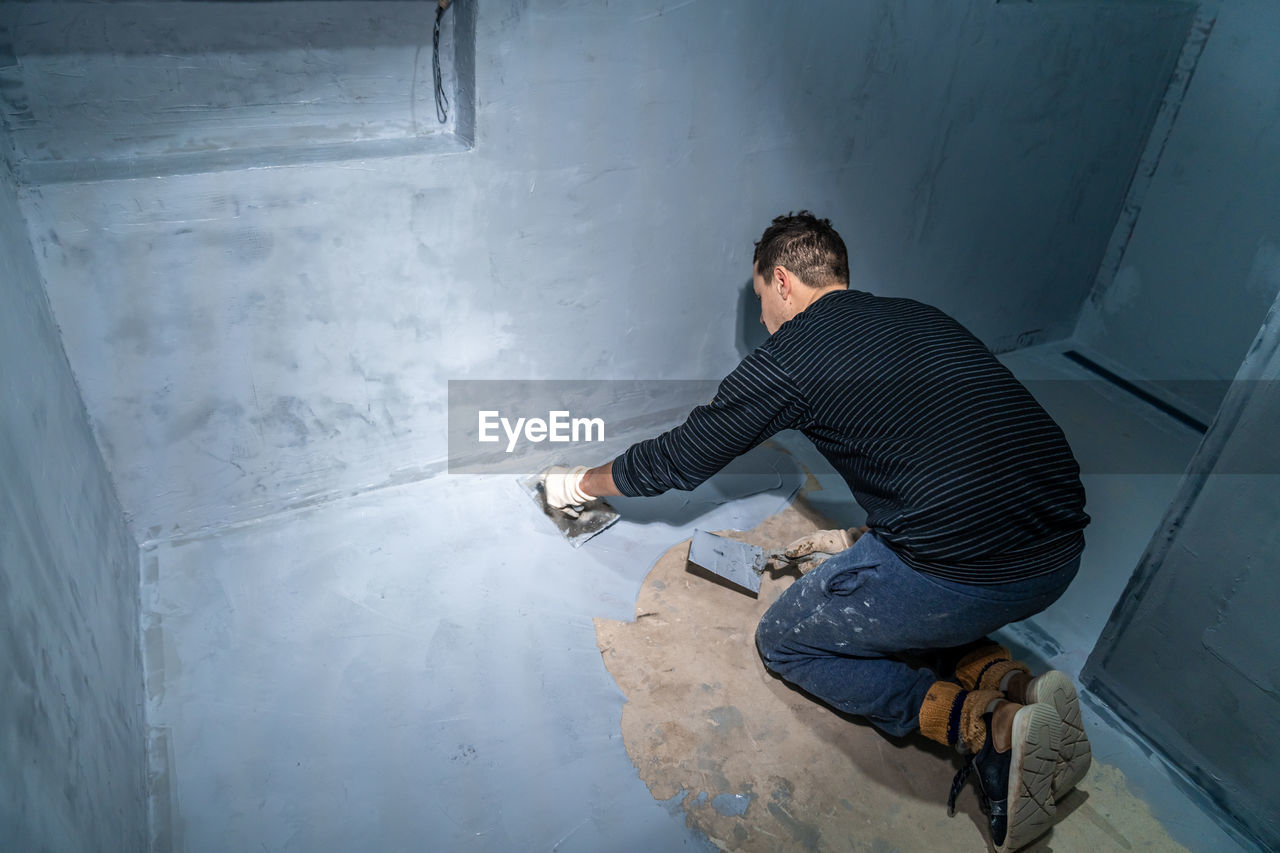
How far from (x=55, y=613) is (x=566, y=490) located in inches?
46.0

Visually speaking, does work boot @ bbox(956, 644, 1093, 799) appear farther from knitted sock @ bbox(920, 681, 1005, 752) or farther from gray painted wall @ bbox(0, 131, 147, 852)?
gray painted wall @ bbox(0, 131, 147, 852)

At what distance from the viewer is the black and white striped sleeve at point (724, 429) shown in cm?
173

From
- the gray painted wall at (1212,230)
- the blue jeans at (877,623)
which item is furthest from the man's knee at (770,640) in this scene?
the gray painted wall at (1212,230)

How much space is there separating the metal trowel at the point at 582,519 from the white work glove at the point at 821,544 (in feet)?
1.65

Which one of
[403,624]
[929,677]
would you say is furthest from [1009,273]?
[403,624]

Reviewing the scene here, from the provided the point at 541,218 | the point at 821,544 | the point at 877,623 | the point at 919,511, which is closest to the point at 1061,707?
the point at 877,623

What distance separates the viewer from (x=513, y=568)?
2.24 metres

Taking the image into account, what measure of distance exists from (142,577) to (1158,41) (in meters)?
3.47

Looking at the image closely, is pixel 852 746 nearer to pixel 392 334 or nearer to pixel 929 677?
pixel 929 677

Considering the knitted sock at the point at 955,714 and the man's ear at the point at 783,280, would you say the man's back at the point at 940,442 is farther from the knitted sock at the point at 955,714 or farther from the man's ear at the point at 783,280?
the knitted sock at the point at 955,714

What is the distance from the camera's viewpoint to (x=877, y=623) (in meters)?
1.75

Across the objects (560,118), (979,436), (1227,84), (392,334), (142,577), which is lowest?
(142,577)

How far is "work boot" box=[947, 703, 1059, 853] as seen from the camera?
62.3 inches

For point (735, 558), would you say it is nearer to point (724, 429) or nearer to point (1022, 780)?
point (724, 429)
